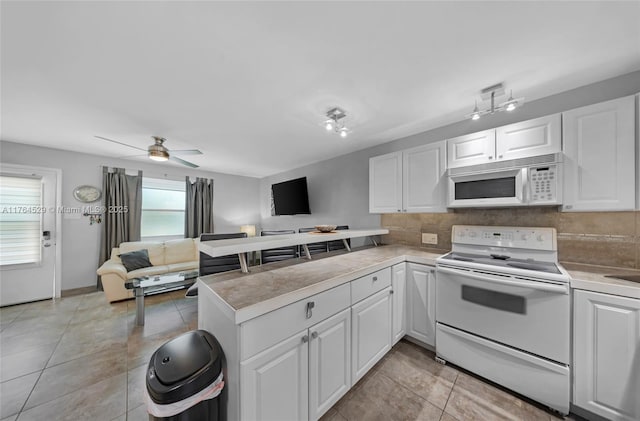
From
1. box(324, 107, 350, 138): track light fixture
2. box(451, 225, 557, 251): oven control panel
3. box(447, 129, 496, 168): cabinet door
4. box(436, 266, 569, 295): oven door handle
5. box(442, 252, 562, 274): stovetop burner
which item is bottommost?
box(436, 266, 569, 295): oven door handle

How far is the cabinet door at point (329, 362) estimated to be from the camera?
1.24 metres

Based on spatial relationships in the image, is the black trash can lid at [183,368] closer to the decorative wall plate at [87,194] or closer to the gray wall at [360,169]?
the gray wall at [360,169]

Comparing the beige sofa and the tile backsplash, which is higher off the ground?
the tile backsplash

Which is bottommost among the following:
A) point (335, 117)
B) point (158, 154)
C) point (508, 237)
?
point (508, 237)

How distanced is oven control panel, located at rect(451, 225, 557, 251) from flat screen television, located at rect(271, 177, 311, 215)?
2724 mm

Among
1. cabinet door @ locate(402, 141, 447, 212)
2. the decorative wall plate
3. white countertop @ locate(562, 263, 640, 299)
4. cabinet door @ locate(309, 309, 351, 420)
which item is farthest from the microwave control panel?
the decorative wall plate

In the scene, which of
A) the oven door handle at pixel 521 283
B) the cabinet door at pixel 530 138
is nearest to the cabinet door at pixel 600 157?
the cabinet door at pixel 530 138

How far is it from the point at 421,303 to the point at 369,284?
787 millimetres

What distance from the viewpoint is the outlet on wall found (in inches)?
103

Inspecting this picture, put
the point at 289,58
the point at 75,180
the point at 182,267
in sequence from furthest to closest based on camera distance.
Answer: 1. the point at 182,267
2. the point at 75,180
3. the point at 289,58

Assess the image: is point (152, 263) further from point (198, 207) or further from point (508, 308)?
point (508, 308)

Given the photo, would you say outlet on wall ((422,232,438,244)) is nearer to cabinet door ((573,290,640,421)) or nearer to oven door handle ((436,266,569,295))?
oven door handle ((436,266,569,295))

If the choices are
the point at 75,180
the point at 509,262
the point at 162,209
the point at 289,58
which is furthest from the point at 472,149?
the point at 75,180

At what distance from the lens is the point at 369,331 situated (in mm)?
1665
